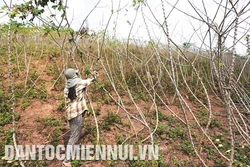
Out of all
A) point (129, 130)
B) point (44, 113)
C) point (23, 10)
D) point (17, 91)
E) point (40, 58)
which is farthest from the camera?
point (40, 58)

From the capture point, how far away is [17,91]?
21.6 feet

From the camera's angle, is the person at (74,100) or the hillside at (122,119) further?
the hillside at (122,119)

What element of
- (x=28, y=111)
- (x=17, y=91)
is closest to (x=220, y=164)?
(x=28, y=111)

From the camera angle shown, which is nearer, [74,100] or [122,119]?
[74,100]

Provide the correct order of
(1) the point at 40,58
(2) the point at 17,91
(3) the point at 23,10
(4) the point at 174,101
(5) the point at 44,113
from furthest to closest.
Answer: (1) the point at 40,58, (4) the point at 174,101, (2) the point at 17,91, (5) the point at 44,113, (3) the point at 23,10

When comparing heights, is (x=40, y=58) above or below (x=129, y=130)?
above

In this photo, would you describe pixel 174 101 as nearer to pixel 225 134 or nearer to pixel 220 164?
pixel 225 134

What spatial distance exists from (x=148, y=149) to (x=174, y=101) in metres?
2.70

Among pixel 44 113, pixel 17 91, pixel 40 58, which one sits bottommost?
pixel 44 113

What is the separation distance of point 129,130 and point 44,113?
201 centimetres

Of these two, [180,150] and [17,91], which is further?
[17,91]

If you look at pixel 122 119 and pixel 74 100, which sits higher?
pixel 74 100

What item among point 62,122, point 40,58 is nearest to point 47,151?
point 62,122

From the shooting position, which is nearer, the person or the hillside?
the person
